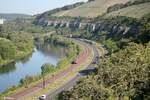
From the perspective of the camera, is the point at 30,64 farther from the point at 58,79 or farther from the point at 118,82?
the point at 118,82

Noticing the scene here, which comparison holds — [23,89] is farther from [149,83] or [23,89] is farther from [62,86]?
[149,83]

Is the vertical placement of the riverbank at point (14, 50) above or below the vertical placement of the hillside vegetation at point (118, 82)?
below

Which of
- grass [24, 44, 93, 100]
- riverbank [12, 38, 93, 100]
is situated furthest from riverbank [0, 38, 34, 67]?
grass [24, 44, 93, 100]

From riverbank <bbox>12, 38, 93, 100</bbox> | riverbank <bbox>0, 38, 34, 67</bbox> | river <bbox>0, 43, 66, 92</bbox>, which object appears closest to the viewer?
riverbank <bbox>12, 38, 93, 100</bbox>

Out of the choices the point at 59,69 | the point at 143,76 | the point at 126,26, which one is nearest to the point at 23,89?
the point at 59,69

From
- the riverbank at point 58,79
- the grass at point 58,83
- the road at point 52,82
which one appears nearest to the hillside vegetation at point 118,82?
the road at point 52,82

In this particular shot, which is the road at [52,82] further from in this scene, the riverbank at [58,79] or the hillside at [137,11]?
the hillside at [137,11]

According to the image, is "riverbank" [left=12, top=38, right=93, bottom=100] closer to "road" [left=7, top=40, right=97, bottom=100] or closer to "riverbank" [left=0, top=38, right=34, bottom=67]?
"road" [left=7, top=40, right=97, bottom=100]

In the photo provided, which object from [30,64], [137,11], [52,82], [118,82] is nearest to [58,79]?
[52,82]
